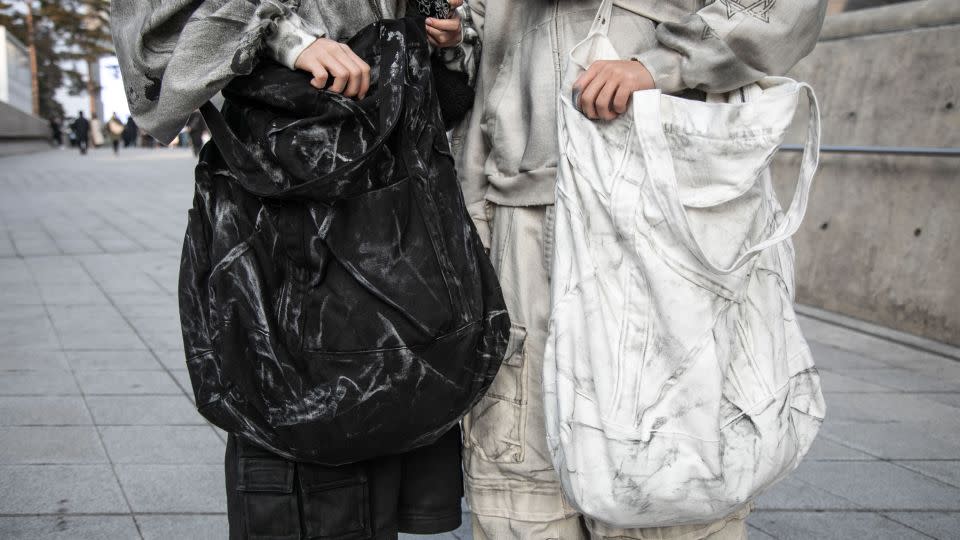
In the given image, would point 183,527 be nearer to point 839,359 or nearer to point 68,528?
point 68,528

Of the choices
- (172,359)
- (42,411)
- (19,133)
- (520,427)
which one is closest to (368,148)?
(520,427)

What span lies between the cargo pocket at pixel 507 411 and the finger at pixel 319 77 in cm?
64

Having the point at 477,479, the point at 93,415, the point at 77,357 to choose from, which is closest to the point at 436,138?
the point at 477,479

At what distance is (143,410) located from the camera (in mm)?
3857

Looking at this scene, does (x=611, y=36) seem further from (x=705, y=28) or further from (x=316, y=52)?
(x=316, y=52)

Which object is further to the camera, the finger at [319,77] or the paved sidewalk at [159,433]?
the paved sidewalk at [159,433]

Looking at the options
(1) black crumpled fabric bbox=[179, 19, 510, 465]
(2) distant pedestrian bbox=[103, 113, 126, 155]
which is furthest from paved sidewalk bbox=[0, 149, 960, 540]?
(2) distant pedestrian bbox=[103, 113, 126, 155]

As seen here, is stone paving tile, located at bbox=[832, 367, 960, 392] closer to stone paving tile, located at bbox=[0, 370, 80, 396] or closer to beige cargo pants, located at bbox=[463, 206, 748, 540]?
beige cargo pants, located at bbox=[463, 206, 748, 540]

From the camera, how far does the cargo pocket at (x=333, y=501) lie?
1.70 meters

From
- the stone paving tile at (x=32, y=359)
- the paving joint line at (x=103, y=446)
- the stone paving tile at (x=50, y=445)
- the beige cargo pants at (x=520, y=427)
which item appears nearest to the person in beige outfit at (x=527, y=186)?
the beige cargo pants at (x=520, y=427)

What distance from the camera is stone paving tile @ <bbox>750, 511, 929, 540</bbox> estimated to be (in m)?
2.83

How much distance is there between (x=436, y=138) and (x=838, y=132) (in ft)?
16.1

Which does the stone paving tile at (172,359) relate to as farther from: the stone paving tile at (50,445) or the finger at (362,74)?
the finger at (362,74)

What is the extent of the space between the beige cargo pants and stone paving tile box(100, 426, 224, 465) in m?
1.75
